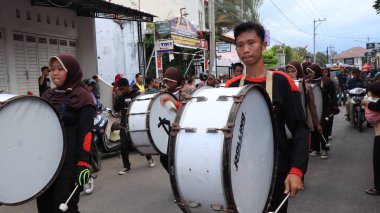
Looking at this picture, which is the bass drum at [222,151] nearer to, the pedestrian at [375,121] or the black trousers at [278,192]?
the black trousers at [278,192]

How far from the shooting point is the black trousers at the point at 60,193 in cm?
326

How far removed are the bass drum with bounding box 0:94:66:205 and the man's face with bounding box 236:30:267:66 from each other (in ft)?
5.23

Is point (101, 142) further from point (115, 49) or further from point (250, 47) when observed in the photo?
point (115, 49)

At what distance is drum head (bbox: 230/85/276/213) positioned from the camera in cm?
237

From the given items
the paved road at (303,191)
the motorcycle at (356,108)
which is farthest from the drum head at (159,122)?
the motorcycle at (356,108)

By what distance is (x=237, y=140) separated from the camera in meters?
2.38

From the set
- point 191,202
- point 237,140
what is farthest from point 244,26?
point 191,202

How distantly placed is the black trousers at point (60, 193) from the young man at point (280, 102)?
62.4 inches

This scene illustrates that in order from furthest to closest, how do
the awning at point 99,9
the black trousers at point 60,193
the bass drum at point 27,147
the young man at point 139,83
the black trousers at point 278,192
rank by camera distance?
the awning at point 99,9, the young man at point 139,83, the black trousers at point 60,193, the bass drum at point 27,147, the black trousers at point 278,192

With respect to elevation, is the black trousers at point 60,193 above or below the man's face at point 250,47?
below

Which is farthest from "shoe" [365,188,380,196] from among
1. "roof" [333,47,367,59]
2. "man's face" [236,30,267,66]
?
"roof" [333,47,367,59]

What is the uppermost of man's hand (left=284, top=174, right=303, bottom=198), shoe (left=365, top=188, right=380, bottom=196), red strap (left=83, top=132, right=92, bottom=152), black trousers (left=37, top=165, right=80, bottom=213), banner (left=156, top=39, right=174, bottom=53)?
banner (left=156, top=39, right=174, bottom=53)

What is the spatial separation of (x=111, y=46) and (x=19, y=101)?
50.4ft

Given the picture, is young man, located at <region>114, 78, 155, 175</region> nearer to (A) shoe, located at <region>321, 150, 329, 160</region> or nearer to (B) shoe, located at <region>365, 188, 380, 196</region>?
(A) shoe, located at <region>321, 150, 329, 160</region>
